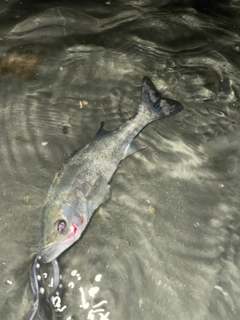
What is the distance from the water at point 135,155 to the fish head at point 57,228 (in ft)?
1.14

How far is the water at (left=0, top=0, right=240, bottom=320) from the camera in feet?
8.52

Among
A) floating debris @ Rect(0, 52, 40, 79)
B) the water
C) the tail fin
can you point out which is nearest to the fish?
the tail fin

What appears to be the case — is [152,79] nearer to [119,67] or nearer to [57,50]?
[119,67]

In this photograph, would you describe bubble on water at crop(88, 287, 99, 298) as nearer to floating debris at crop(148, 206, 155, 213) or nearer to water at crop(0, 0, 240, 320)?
water at crop(0, 0, 240, 320)

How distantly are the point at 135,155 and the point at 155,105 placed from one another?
0.38 m

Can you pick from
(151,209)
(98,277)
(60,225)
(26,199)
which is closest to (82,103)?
(26,199)

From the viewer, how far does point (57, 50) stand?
129 inches

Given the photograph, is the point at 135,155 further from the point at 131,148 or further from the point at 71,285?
the point at 71,285

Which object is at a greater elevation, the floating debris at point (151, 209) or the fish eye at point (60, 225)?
the fish eye at point (60, 225)

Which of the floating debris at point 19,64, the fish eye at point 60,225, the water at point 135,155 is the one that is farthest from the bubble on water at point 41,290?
the floating debris at point 19,64

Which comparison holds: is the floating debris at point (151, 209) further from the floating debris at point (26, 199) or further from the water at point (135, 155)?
the floating debris at point (26, 199)

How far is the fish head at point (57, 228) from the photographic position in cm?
226

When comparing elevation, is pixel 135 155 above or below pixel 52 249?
above

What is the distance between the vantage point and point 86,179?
247 cm
